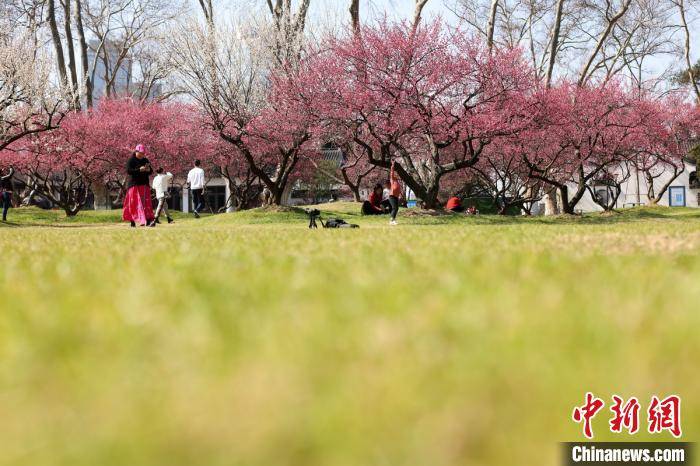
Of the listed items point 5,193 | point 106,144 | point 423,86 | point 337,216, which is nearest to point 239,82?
point 337,216

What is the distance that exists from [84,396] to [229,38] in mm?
31678

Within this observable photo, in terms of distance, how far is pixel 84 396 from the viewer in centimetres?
181

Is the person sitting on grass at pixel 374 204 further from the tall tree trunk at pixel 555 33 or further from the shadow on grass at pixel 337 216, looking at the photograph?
the tall tree trunk at pixel 555 33

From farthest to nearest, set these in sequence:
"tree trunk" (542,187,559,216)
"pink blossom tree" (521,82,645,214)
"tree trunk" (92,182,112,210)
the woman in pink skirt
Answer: "tree trunk" (92,182,112,210) → "tree trunk" (542,187,559,216) → "pink blossom tree" (521,82,645,214) → the woman in pink skirt

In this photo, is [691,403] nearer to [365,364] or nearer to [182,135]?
[365,364]

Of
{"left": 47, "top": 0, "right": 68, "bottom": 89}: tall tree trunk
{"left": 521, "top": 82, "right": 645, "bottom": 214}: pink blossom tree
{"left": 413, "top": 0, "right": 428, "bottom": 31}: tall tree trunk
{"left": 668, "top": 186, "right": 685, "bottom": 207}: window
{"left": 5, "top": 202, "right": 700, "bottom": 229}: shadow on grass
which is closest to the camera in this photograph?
{"left": 5, "top": 202, "right": 700, "bottom": 229}: shadow on grass

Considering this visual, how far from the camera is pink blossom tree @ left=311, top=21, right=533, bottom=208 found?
80.5ft

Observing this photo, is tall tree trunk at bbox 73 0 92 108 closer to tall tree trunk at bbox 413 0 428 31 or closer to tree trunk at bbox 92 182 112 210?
tree trunk at bbox 92 182 112 210

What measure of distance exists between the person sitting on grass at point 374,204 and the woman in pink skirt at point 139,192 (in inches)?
268

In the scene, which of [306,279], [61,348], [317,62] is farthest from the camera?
[317,62]

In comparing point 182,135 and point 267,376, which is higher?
point 182,135

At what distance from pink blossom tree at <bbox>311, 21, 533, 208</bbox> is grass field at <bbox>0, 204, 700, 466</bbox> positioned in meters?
21.4

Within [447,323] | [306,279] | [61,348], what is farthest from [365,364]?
[306,279]

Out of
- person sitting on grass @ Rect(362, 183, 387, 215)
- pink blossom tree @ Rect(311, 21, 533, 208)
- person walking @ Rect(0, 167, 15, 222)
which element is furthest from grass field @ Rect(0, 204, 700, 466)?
person walking @ Rect(0, 167, 15, 222)
